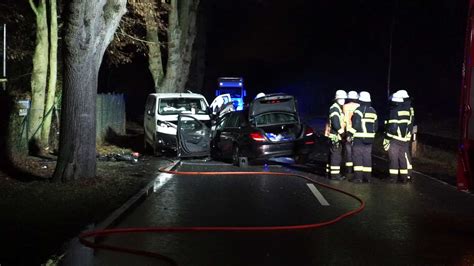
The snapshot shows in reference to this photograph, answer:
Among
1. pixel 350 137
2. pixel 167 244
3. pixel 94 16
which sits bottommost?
pixel 167 244

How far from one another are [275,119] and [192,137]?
105 inches

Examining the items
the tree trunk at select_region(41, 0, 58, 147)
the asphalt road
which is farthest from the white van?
the asphalt road

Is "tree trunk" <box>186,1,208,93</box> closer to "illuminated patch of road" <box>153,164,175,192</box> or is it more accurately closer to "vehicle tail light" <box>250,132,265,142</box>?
"vehicle tail light" <box>250,132,265,142</box>

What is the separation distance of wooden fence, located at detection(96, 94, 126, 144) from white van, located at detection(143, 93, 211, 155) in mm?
3126

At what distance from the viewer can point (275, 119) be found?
15164mm

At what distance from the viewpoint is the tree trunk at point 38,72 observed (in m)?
16.0

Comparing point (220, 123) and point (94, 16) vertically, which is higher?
point (94, 16)

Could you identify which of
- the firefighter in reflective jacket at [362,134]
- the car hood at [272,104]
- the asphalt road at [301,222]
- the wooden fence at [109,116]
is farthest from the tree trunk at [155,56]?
the firefighter in reflective jacket at [362,134]

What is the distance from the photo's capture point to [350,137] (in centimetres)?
1271

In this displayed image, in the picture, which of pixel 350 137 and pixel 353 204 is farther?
pixel 350 137

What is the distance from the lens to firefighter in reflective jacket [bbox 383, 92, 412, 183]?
12.3 metres

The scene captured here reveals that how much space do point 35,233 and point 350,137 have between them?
739 centimetres

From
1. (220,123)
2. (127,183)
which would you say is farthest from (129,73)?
(127,183)

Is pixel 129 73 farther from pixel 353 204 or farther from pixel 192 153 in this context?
pixel 353 204
